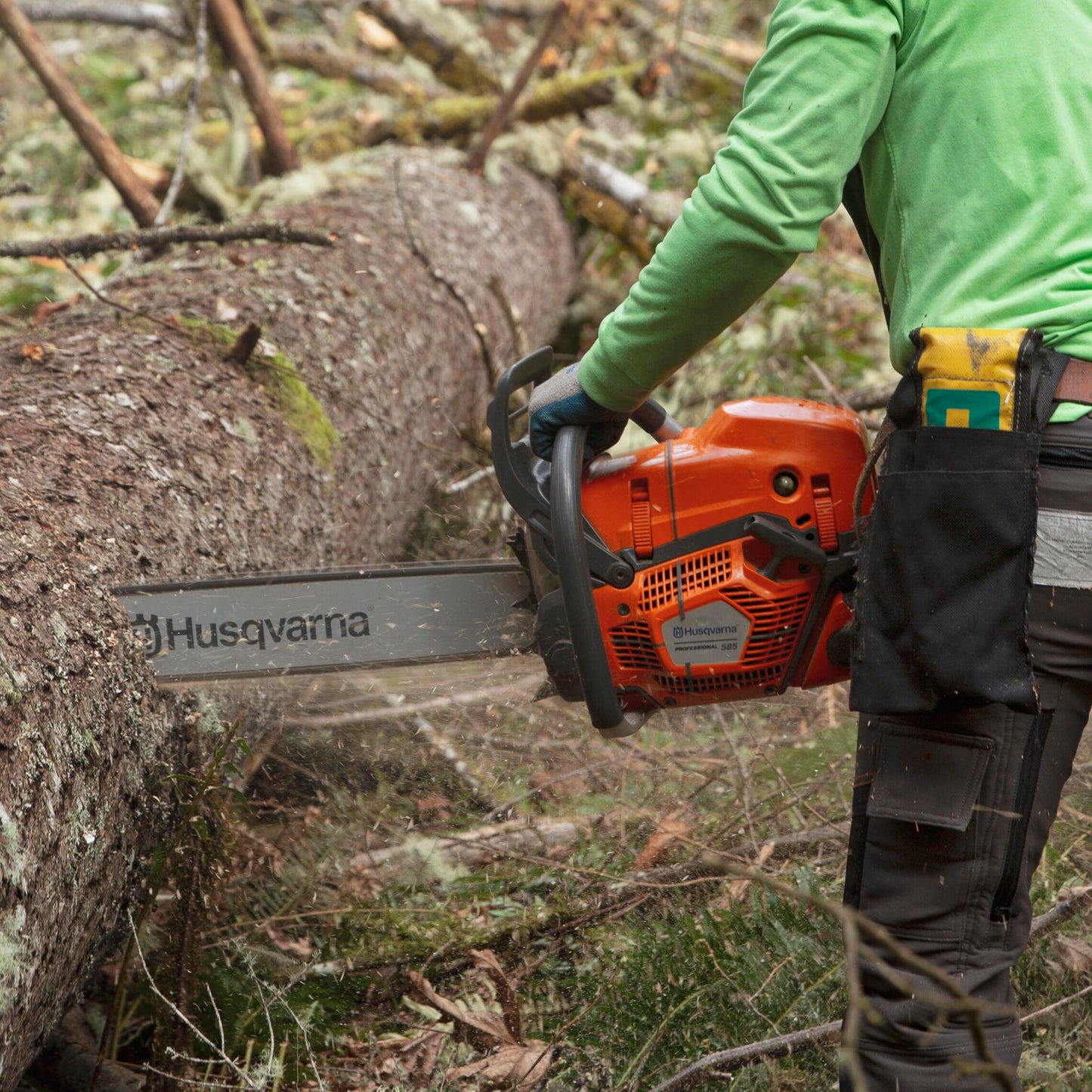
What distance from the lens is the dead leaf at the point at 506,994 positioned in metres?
1.86

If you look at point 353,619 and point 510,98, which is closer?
point 353,619

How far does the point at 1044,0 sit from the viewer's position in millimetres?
1326

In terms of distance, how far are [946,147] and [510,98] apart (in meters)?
3.59

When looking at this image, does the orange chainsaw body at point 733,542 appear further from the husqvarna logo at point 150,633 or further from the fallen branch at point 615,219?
the fallen branch at point 615,219

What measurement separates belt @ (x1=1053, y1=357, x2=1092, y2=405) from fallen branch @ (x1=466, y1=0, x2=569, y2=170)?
368cm

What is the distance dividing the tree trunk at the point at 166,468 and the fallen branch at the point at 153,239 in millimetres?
70

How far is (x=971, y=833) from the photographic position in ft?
4.58

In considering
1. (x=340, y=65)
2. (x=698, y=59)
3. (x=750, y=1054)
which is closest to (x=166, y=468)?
(x=750, y=1054)

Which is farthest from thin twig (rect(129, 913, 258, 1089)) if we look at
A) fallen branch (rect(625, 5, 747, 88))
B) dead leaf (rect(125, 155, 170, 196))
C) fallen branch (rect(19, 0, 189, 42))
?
fallen branch (rect(625, 5, 747, 88))

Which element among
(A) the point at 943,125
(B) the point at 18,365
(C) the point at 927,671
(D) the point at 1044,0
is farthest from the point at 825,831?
(B) the point at 18,365

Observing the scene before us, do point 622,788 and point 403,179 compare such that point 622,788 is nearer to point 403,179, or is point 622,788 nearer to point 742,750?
point 742,750

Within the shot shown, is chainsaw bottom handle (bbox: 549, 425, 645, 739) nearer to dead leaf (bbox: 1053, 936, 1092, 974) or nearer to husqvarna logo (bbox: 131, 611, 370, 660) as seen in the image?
husqvarna logo (bbox: 131, 611, 370, 660)

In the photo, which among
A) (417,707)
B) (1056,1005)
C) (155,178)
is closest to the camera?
(1056,1005)

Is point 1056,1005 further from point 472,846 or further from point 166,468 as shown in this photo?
point 166,468
